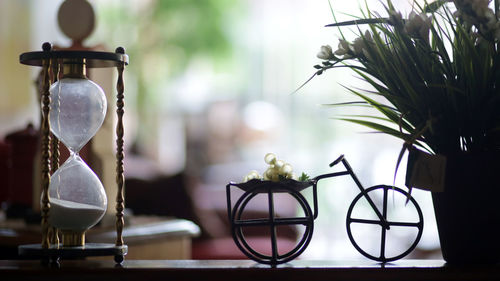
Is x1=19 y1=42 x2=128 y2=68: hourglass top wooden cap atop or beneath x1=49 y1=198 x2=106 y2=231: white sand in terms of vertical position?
atop

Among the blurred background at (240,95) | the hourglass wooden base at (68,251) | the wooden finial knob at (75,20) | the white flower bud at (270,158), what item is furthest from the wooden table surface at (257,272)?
the blurred background at (240,95)

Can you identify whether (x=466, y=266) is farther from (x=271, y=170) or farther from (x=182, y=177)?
(x=182, y=177)

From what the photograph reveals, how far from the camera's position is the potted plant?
1123 millimetres

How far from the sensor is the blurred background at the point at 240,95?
8055 mm

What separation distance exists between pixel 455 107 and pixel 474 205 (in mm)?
162

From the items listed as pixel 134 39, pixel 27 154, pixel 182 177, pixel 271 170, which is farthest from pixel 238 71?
pixel 271 170

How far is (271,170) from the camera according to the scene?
3.82ft

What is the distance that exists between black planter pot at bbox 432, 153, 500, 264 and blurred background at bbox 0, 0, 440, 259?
231 inches

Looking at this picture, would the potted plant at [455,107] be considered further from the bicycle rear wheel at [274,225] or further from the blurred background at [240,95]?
the blurred background at [240,95]

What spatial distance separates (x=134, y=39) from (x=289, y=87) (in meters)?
Result: 2.28

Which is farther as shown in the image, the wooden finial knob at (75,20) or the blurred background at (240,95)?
the blurred background at (240,95)

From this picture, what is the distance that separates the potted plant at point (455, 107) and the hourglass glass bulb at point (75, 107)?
0.38 m

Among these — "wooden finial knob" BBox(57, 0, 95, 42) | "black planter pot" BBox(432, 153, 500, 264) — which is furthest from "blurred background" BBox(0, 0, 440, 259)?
"black planter pot" BBox(432, 153, 500, 264)

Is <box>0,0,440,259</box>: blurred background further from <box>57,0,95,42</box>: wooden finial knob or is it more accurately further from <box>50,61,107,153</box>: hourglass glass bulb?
<box>50,61,107,153</box>: hourglass glass bulb
